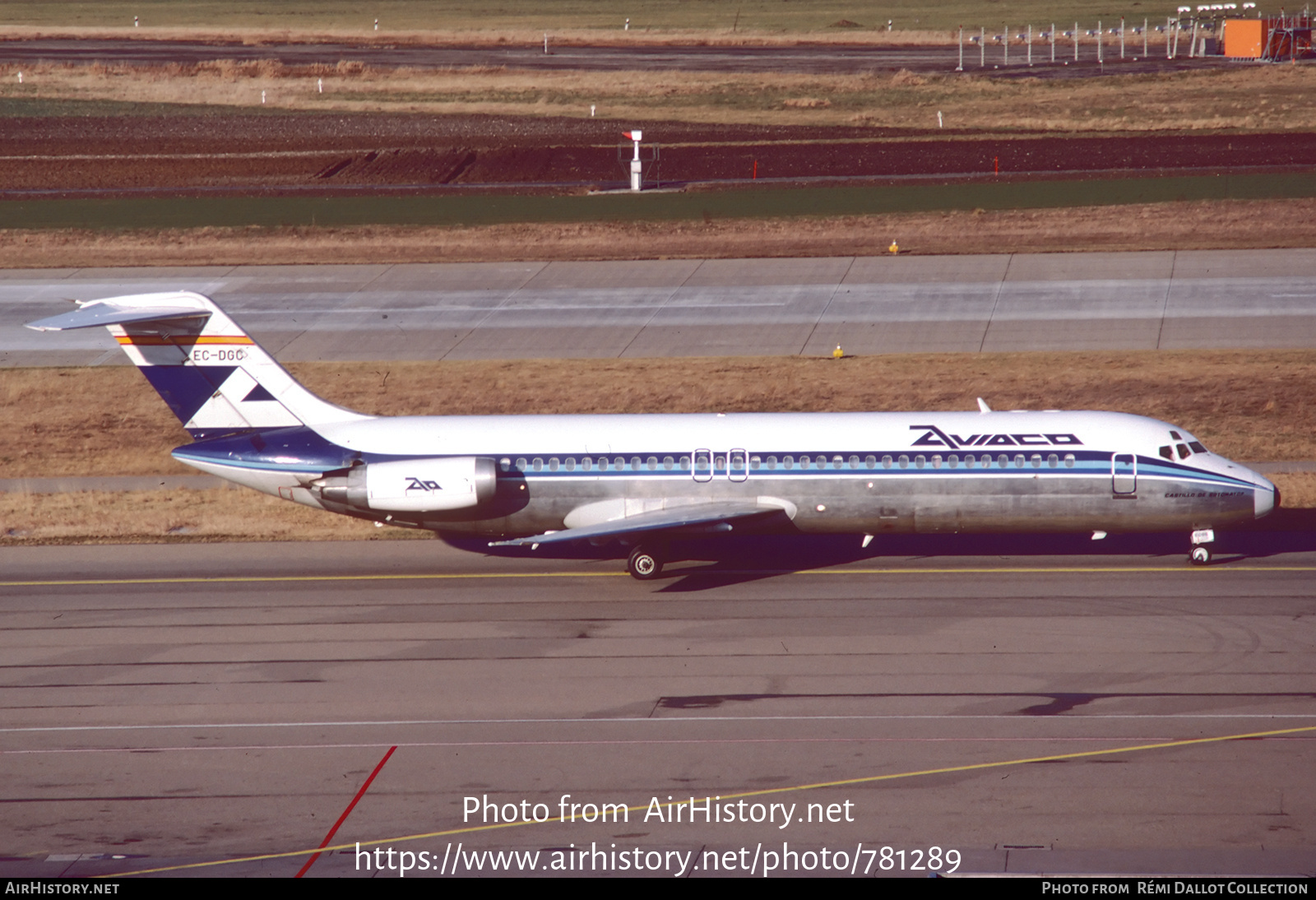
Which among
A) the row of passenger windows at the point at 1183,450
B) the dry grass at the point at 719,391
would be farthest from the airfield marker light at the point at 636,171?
the row of passenger windows at the point at 1183,450

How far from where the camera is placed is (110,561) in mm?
30047

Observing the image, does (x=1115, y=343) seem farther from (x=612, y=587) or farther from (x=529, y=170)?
(x=529, y=170)

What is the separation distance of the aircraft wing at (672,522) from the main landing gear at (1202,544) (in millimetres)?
8169

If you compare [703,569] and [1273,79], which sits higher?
[1273,79]

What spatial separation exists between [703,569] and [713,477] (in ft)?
6.91

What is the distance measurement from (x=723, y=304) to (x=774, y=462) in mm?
21136

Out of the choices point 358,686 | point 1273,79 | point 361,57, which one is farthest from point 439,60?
point 358,686

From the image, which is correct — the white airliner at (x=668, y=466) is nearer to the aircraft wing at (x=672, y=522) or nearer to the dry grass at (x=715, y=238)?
the aircraft wing at (x=672, y=522)

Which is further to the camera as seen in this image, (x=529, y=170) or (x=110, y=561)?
(x=529, y=170)

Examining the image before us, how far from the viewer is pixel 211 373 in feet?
94.2

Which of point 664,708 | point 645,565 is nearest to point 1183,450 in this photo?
point 645,565

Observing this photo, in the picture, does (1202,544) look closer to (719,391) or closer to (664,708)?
(664,708)

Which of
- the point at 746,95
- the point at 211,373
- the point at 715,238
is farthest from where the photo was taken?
the point at 746,95
